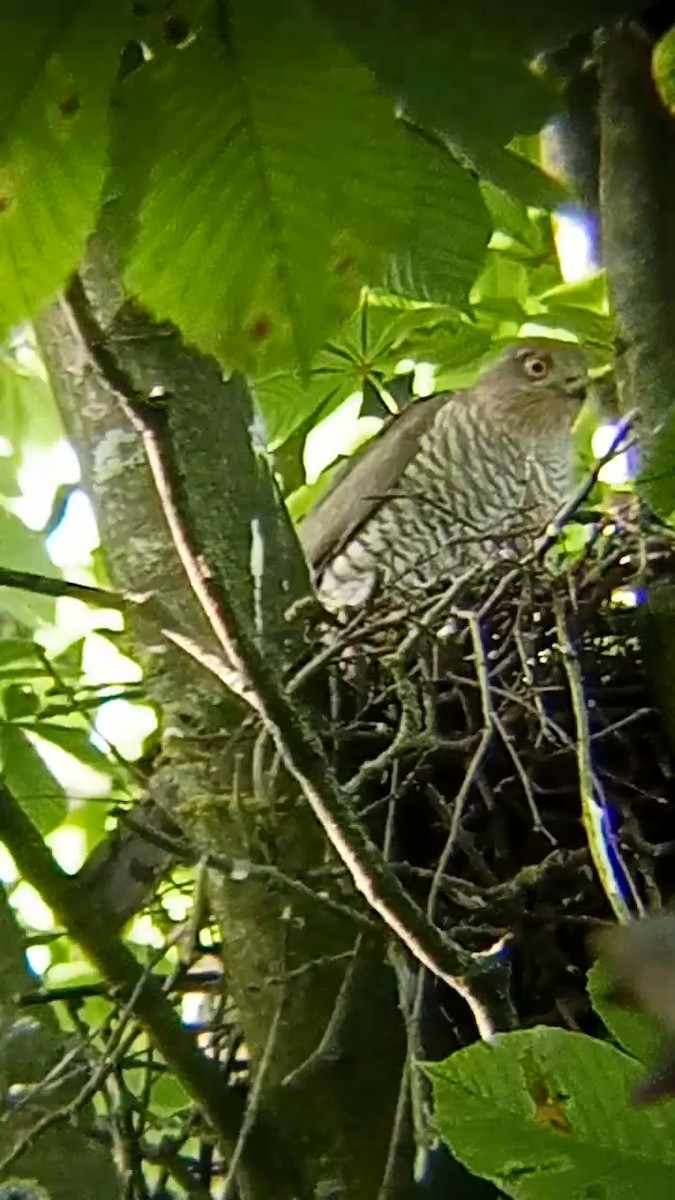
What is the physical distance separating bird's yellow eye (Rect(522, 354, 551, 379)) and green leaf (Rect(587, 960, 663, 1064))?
172 centimetres

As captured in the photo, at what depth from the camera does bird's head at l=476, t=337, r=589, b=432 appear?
2.11 meters

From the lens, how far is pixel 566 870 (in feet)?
3.88

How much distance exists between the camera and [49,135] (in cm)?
43

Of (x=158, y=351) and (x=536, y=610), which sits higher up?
(x=158, y=351)

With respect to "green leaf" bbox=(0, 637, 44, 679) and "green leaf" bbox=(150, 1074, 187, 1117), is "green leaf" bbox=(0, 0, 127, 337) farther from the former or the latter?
"green leaf" bbox=(150, 1074, 187, 1117)

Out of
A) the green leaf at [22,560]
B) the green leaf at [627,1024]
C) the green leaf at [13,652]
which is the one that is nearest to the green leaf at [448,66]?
the green leaf at [627,1024]

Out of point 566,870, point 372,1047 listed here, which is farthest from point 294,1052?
point 566,870

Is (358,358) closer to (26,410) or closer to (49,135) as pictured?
(26,410)

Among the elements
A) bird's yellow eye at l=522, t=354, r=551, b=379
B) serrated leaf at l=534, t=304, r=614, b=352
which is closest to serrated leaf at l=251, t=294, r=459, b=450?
serrated leaf at l=534, t=304, r=614, b=352

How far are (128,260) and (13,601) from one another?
1048 millimetres

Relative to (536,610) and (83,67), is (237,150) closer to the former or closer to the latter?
(83,67)

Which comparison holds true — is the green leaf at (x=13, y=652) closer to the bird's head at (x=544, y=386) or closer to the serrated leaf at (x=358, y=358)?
the serrated leaf at (x=358, y=358)

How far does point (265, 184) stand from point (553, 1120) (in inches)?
12.8

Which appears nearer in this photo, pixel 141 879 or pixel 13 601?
pixel 141 879
